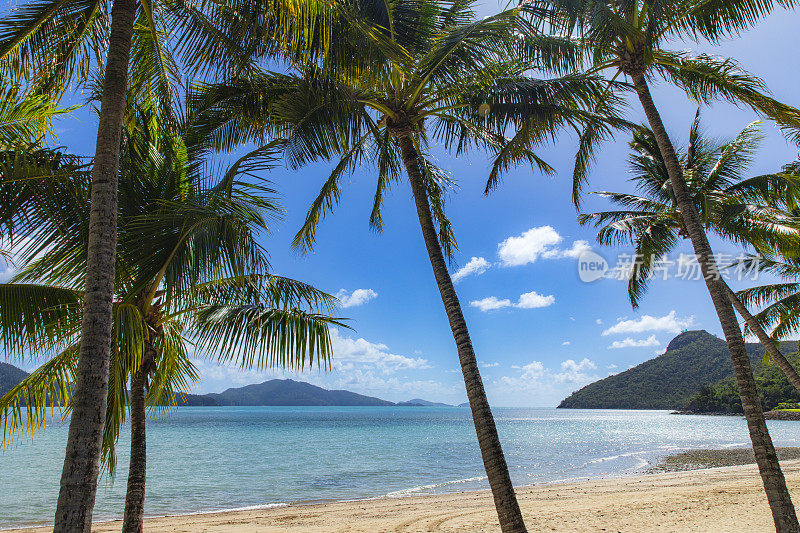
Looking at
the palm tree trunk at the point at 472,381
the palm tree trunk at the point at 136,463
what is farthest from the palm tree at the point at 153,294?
the palm tree trunk at the point at 472,381

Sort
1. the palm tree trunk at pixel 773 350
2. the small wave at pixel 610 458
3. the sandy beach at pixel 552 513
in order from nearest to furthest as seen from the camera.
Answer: the sandy beach at pixel 552 513
the palm tree trunk at pixel 773 350
the small wave at pixel 610 458

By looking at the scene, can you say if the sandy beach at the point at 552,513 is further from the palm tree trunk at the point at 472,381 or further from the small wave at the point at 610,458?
the small wave at the point at 610,458

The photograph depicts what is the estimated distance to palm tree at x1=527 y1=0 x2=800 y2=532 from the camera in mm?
5551

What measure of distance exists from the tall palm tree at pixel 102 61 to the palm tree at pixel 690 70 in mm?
3221

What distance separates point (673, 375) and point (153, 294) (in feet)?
358

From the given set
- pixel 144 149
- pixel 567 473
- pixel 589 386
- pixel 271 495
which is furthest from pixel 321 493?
pixel 589 386

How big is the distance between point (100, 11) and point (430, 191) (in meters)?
5.14

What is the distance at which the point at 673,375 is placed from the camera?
9600 centimetres

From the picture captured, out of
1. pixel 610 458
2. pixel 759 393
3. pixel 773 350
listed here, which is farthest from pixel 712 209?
pixel 759 393

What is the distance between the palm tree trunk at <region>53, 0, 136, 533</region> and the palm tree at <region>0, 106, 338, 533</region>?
0.93 meters

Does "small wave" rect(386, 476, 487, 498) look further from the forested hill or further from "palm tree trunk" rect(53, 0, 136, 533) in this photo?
the forested hill

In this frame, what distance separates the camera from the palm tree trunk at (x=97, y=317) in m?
3.04

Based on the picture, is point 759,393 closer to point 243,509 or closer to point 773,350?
point 773,350

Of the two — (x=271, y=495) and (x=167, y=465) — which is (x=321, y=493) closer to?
(x=271, y=495)
